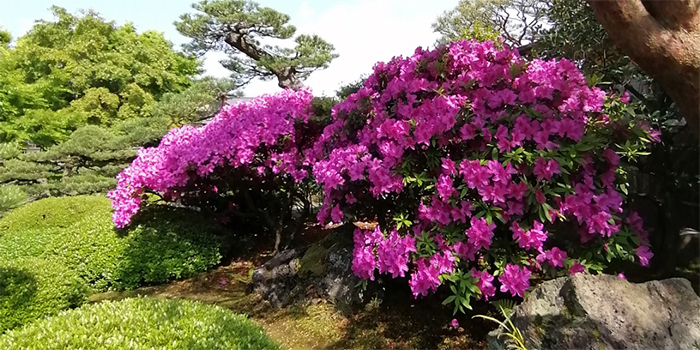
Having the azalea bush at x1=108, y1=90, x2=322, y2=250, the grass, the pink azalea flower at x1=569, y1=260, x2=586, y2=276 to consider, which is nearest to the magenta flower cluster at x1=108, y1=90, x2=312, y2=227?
the azalea bush at x1=108, y1=90, x2=322, y2=250

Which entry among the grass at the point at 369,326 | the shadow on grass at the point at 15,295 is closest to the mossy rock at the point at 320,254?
the grass at the point at 369,326

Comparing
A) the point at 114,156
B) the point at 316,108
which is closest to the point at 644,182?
the point at 316,108

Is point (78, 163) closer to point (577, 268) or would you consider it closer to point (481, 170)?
point (481, 170)

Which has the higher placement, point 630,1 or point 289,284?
point 630,1

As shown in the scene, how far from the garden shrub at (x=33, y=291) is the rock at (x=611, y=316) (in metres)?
3.17

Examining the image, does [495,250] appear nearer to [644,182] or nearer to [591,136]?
[591,136]

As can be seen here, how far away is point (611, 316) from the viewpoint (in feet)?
5.89

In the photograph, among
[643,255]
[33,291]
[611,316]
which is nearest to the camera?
[611,316]

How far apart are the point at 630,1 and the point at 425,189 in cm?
141

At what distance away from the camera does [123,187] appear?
4.79 m

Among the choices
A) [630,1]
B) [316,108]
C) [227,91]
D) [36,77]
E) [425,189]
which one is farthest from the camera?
[36,77]

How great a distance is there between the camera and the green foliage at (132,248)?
15.1 feet

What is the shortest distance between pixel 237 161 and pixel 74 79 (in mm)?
10818

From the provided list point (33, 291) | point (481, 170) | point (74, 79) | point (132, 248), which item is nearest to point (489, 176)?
point (481, 170)
